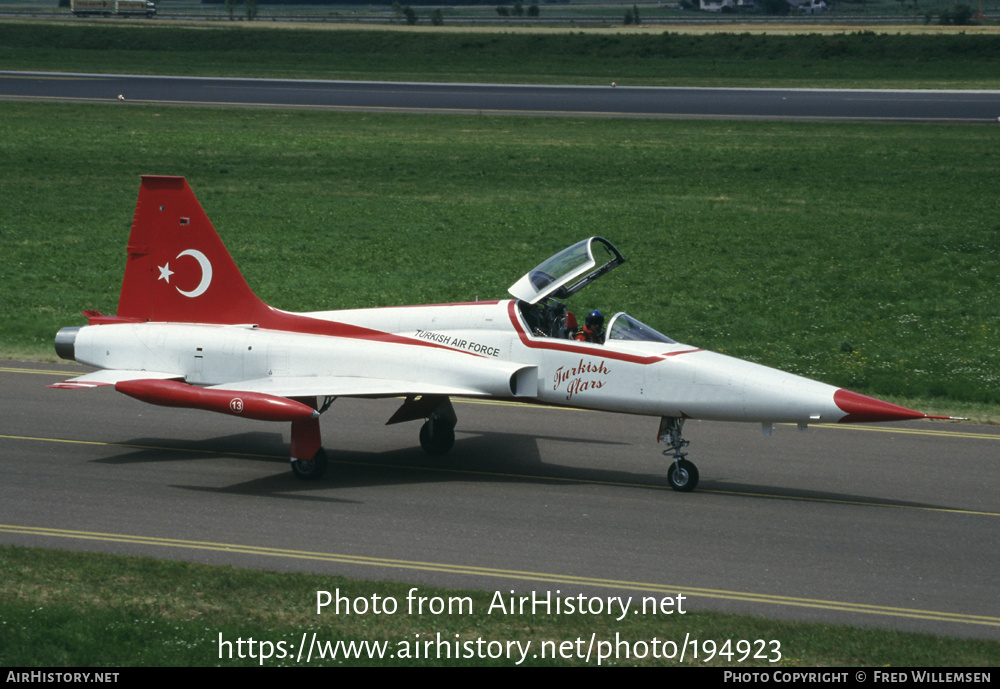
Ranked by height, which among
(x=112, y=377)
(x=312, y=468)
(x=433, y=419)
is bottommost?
(x=312, y=468)

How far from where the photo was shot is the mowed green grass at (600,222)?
1054 inches

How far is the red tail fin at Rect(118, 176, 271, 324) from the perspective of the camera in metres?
17.6

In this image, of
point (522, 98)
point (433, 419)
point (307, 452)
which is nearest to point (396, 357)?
point (433, 419)

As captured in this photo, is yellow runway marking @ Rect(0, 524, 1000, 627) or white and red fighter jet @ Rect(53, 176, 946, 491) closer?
yellow runway marking @ Rect(0, 524, 1000, 627)

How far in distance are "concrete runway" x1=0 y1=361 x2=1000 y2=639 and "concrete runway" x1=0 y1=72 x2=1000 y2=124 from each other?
39404 millimetres

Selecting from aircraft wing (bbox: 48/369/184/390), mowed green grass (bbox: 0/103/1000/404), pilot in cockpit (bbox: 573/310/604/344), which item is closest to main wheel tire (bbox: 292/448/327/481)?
aircraft wing (bbox: 48/369/184/390)

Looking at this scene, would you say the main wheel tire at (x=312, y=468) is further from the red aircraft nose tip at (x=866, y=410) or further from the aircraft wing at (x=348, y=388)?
the red aircraft nose tip at (x=866, y=410)

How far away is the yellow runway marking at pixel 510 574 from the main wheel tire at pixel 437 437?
4.56m

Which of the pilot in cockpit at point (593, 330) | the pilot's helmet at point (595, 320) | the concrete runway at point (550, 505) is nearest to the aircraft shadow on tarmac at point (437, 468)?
the concrete runway at point (550, 505)

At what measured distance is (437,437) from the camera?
17625mm

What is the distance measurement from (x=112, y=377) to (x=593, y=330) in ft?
23.0

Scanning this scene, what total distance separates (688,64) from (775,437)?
68.8 m

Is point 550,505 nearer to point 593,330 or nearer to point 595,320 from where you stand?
point 593,330

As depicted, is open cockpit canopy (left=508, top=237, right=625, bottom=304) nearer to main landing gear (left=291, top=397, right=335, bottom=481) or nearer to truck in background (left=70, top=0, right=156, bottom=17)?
main landing gear (left=291, top=397, right=335, bottom=481)
